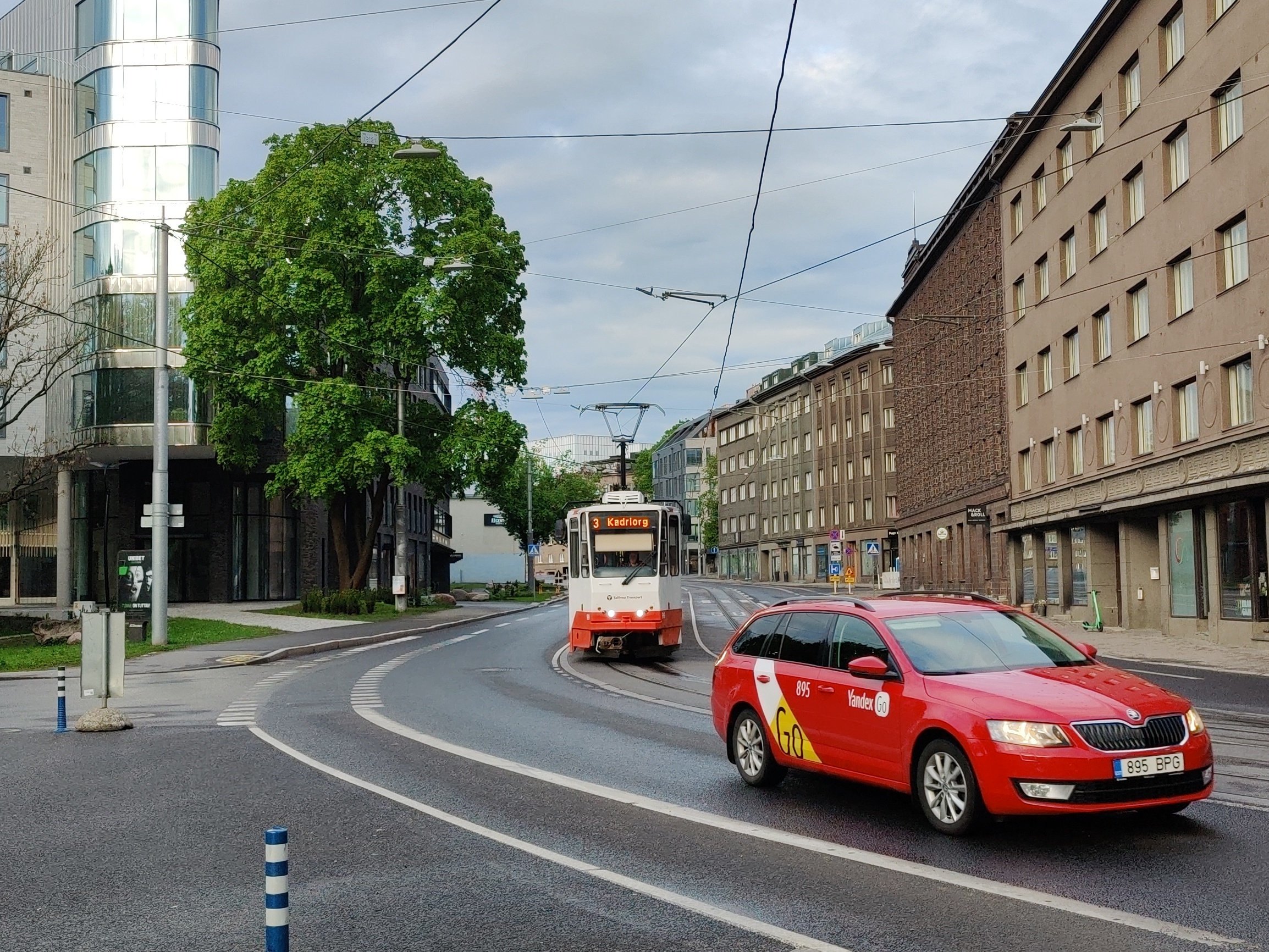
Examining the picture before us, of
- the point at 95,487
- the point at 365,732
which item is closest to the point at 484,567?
the point at 95,487

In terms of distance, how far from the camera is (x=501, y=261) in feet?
145

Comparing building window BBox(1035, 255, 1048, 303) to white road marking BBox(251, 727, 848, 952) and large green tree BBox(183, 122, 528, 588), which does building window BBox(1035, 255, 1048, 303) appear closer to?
large green tree BBox(183, 122, 528, 588)

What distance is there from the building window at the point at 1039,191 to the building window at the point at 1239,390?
14816mm

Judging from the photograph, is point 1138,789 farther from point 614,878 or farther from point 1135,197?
point 1135,197

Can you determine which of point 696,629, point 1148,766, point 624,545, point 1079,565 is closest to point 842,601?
point 1148,766

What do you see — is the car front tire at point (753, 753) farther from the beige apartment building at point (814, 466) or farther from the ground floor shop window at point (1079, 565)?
the beige apartment building at point (814, 466)

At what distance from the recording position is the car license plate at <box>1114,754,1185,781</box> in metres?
7.74

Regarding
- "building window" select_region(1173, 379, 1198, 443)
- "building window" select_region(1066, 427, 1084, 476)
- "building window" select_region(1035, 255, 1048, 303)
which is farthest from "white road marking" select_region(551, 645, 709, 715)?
"building window" select_region(1035, 255, 1048, 303)

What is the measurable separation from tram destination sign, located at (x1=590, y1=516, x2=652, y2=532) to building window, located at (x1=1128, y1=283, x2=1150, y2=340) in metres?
14.0

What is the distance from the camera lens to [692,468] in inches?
5876

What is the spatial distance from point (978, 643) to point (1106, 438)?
2926 centimetres

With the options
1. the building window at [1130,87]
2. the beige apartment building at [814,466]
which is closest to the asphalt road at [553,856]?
the building window at [1130,87]

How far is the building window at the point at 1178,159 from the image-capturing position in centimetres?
3025

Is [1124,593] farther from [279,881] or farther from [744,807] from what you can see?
[279,881]
